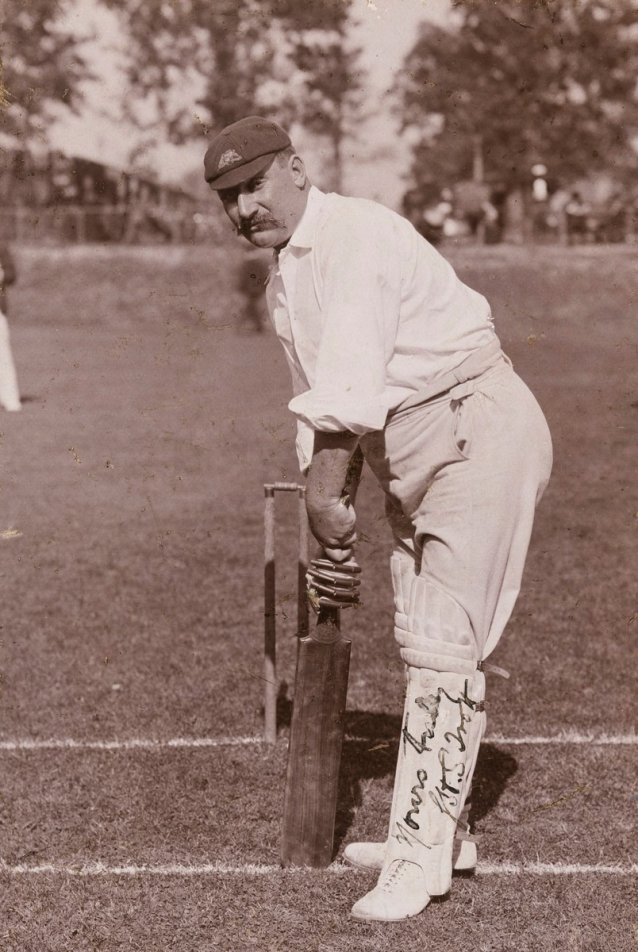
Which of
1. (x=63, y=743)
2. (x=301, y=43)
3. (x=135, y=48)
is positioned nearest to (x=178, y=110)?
(x=135, y=48)

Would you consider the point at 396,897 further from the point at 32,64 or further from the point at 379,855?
the point at 32,64

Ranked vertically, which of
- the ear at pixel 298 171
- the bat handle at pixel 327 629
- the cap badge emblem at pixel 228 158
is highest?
the cap badge emblem at pixel 228 158

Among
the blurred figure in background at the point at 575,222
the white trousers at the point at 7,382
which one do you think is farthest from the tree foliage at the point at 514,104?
the white trousers at the point at 7,382

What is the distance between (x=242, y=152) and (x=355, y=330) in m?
0.67

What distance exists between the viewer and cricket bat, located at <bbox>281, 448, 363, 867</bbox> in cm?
436

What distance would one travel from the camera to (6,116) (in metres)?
5.27

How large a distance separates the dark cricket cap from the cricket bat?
993 millimetres

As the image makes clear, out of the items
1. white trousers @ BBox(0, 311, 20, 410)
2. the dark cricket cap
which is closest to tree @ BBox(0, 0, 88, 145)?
the dark cricket cap

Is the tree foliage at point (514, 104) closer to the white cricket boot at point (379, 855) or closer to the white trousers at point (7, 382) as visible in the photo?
the white trousers at point (7, 382)

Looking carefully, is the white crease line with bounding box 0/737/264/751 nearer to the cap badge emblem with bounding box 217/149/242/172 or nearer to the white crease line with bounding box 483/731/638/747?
the white crease line with bounding box 483/731/638/747

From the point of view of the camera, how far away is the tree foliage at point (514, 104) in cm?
3150

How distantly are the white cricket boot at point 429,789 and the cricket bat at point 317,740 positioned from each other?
34 centimetres

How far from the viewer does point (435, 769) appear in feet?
13.5

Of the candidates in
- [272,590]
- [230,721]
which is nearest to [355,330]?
[272,590]
